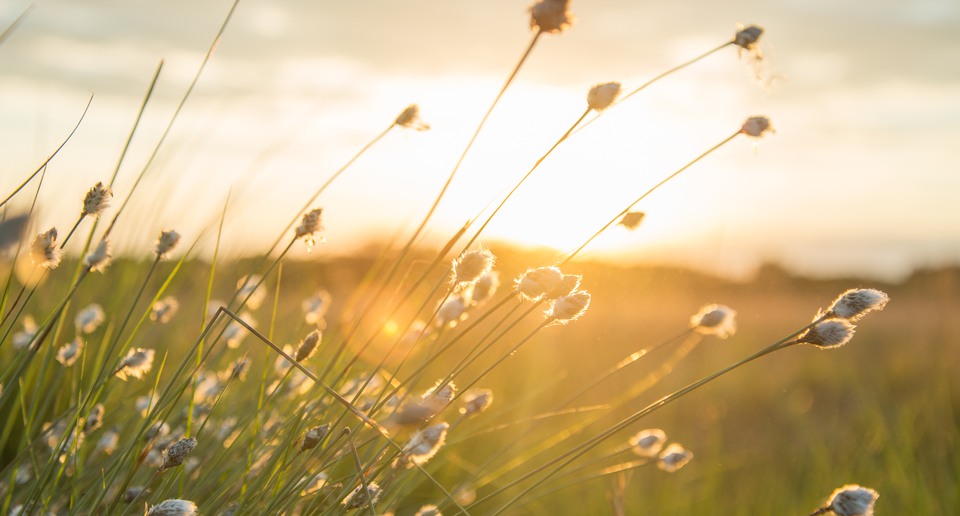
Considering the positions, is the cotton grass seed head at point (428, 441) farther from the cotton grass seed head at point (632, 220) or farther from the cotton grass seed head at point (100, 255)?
the cotton grass seed head at point (100, 255)

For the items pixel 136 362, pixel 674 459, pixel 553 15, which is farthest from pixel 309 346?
pixel 674 459

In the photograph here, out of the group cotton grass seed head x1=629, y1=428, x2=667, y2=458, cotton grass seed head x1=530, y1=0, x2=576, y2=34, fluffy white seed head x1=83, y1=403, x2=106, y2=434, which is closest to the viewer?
cotton grass seed head x1=530, y1=0, x2=576, y2=34

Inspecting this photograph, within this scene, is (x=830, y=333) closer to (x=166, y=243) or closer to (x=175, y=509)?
(x=175, y=509)

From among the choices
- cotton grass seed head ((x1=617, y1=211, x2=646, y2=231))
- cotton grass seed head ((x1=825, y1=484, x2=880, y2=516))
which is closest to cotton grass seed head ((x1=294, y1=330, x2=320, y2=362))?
cotton grass seed head ((x1=617, y1=211, x2=646, y2=231))

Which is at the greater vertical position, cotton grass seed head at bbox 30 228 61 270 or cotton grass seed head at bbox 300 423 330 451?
cotton grass seed head at bbox 30 228 61 270

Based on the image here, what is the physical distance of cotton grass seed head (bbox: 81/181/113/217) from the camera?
152cm

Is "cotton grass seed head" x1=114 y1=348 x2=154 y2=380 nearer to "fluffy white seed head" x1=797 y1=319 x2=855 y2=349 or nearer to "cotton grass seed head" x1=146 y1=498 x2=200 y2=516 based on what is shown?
"cotton grass seed head" x1=146 y1=498 x2=200 y2=516

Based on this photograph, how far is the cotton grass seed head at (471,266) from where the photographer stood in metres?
1.46

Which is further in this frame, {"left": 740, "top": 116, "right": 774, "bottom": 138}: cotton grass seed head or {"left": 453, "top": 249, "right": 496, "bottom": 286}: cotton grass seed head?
{"left": 740, "top": 116, "right": 774, "bottom": 138}: cotton grass seed head

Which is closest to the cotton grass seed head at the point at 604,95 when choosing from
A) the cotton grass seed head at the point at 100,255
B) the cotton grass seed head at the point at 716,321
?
the cotton grass seed head at the point at 716,321

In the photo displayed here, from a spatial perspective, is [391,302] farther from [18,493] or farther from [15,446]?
[15,446]

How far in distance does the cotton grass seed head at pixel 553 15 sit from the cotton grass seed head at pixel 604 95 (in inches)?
5.6

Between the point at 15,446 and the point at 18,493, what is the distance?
607 mm

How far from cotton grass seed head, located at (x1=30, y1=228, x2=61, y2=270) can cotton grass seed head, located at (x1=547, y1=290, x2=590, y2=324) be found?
862mm
